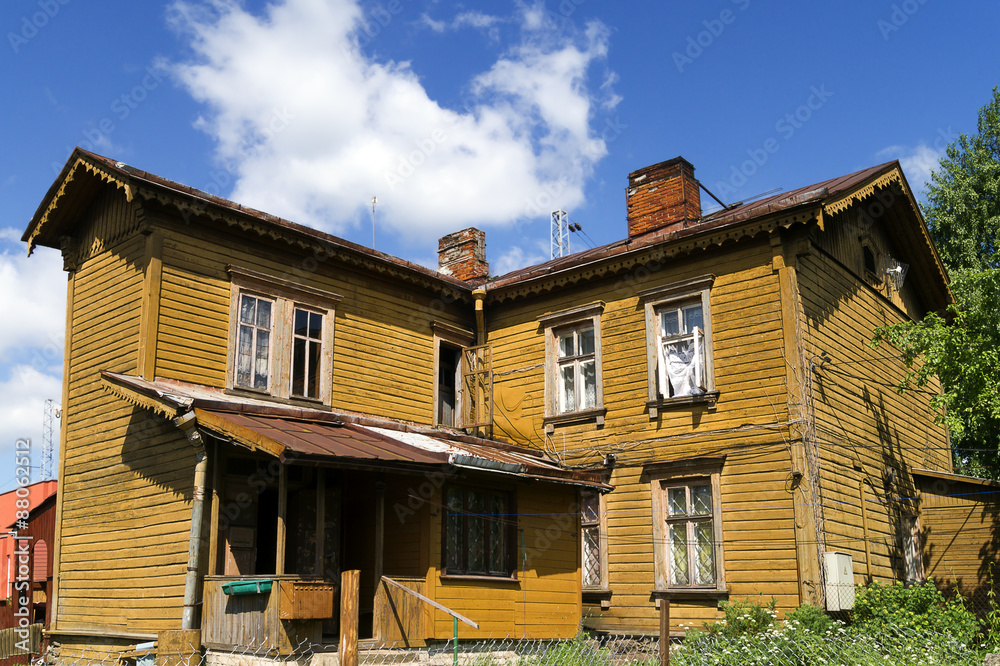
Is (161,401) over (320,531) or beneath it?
over

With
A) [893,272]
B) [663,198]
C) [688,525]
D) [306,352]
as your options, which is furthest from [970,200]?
[306,352]

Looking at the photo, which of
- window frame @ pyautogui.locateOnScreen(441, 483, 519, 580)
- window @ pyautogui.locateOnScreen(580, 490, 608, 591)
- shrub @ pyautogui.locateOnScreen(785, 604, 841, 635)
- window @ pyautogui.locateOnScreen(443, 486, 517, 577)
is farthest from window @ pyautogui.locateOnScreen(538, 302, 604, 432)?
shrub @ pyautogui.locateOnScreen(785, 604, 841, 635)

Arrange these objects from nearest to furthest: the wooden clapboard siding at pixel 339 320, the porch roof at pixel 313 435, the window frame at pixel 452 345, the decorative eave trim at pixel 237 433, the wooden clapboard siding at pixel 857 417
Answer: the decorative eave trim at pixel 237 433 → the porch roof at pixel 313 435 → the wooden clapboard siding at pixel 339 320 → the wooden clapboard siding at pixel 857 417 → the window frame at pixel 452 345

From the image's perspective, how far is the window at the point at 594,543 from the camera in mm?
16375

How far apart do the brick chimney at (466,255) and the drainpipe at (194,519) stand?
421 inches

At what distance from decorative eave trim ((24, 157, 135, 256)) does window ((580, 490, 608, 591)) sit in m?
9.39

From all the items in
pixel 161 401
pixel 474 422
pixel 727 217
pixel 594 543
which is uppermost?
pixel 727 217

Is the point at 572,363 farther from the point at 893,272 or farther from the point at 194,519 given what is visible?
the point at 194,519

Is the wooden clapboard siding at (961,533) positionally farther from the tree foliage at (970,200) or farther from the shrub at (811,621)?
the tree foliage at (970,200)

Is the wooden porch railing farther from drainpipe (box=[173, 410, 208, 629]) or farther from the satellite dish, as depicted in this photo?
the satellite dish

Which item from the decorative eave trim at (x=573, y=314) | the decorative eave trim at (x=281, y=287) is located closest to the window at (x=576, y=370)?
the decorative eave trim at (x=573, y=314)

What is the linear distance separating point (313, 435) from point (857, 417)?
32.5ft

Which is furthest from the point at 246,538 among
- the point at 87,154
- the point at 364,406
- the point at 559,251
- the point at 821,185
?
the point at 559,251

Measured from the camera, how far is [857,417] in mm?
16141
